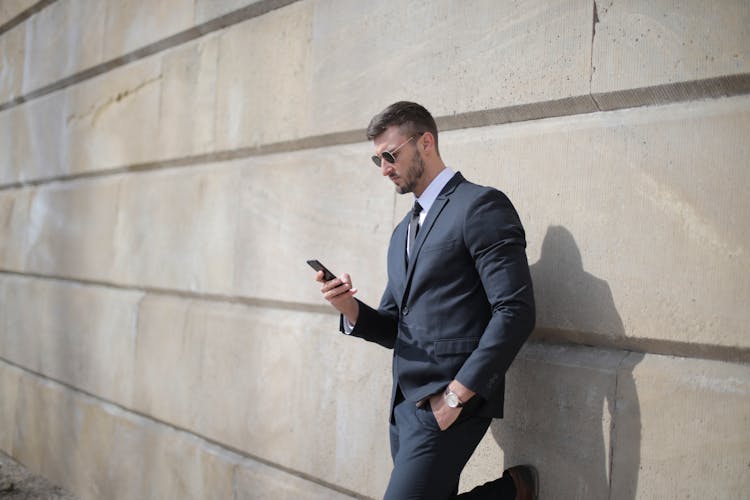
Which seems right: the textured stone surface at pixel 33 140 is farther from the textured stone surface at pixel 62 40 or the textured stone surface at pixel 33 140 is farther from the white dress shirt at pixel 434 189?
the white dress shirt at pixel 434 189

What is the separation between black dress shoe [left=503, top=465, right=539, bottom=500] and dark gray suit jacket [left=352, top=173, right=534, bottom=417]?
1.23 feet

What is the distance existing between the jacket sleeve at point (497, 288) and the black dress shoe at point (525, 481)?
50 cm

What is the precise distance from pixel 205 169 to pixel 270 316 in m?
1.16

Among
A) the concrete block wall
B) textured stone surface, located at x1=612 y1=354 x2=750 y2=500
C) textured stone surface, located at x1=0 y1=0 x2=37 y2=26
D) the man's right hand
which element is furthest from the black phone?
textured stone surface, located at x1=0 y1=0 x2=37 y2=26

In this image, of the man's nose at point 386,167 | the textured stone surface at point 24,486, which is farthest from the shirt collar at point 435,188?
the textured stone surface at point 24,486

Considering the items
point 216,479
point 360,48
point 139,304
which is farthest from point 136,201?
point 360,48

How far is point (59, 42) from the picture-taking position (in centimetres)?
697

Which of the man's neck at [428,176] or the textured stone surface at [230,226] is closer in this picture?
the man's neck at [428,176]

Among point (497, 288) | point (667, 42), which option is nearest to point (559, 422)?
point (497, 288)

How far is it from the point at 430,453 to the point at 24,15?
6.82 m

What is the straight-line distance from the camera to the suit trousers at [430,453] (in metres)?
2.60

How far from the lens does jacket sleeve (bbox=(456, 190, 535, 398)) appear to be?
249 cm

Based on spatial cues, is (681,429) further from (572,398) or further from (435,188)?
(435,188)

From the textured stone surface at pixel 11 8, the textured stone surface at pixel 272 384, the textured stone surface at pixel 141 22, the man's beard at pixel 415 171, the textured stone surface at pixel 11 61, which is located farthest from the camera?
the textured stone surface at pixel 11 61
